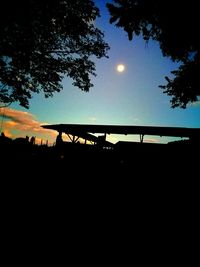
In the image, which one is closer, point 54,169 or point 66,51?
point 54,169

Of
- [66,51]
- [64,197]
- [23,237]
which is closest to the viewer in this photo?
[23,237]

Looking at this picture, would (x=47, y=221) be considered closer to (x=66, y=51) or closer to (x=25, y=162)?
(x=25, y=162)

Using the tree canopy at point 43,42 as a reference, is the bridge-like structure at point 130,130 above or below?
below

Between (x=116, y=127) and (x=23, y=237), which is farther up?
(x=116, y=127)

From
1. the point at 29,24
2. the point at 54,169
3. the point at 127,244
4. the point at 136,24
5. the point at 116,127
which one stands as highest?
the point at 29,24

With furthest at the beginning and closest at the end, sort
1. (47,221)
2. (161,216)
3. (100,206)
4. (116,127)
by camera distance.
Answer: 1. (116,127)
2. (100,206)
3. (161,216)
4. (47,221)

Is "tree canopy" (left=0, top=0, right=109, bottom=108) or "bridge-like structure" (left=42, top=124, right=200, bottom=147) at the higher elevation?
"tree canopy" (left=0, top=0, right=109, bottom=108)

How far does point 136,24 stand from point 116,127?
7453 millimetres

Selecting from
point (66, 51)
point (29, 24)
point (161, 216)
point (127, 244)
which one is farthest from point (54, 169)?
point (66, 51)

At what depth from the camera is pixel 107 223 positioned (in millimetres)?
5008

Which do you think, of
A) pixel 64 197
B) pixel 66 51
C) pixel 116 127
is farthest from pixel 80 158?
pixel 66 51

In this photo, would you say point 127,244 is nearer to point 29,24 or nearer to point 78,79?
point 29,24

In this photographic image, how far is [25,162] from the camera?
382 inches

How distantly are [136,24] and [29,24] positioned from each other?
23.9 feet
